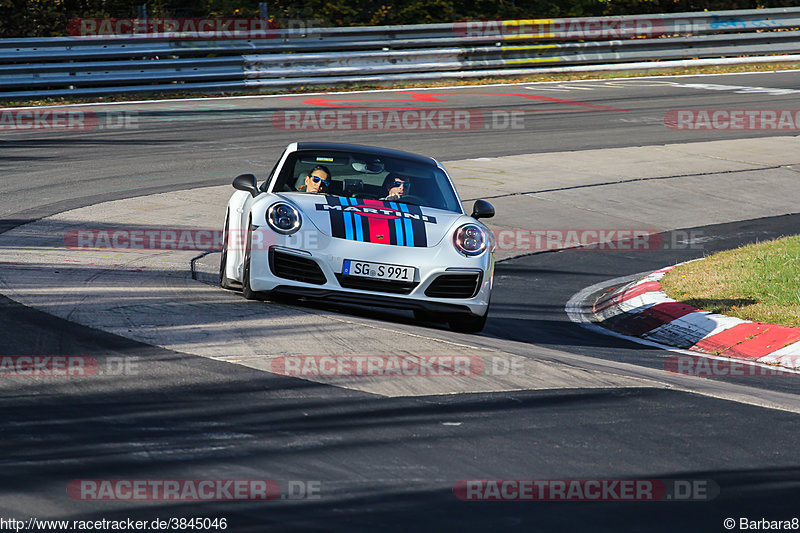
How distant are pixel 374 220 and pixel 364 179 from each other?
960 mm

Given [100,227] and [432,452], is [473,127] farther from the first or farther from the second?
[432,452]

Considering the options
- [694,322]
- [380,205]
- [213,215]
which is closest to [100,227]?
[213,215]

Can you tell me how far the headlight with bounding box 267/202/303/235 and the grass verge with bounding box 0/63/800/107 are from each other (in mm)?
13774

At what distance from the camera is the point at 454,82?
80.9 ft

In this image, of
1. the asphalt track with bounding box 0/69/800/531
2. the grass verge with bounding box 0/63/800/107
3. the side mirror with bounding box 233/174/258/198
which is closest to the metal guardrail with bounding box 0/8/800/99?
the grass verge with bounding box 0/63/800/107

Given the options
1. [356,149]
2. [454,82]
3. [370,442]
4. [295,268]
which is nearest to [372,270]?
[295,268]

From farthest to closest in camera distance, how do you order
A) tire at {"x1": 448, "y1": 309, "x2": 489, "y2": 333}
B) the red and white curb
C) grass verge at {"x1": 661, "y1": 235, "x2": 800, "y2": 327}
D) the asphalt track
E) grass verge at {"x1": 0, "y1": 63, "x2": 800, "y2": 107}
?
grass verge at {"x1": 0, "y1": 63, "x2": 800, "y2": 107} → grass verge at {"x1": 661, "y1": 235, "x2": 800, "y2": 327} → the red and white curb → tire at {"x1": 448, "y1": 309, "x2": 489, "y2": 333} → the asphalt track

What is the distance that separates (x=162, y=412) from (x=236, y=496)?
1186mm

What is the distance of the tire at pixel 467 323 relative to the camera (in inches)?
315

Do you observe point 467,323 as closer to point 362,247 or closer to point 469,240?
point 469,240

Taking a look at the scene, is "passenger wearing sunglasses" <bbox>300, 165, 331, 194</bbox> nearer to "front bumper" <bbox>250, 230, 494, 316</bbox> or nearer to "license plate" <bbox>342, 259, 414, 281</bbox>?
"front bumper" <bbox>250, 230, 494, 316</bbox>

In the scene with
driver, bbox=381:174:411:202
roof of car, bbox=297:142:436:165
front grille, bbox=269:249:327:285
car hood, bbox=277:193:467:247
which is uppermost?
roof of car, bbox=297:142:436:165

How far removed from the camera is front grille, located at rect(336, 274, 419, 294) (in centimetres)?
751

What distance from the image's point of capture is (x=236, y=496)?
410cm
